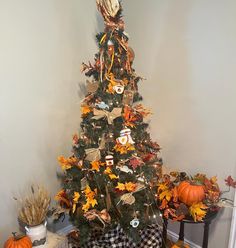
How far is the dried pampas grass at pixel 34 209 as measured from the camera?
1887 mm

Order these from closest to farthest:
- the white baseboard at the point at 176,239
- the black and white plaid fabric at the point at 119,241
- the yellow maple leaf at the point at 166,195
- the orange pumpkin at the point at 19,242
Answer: the orange pumpkin at the point at 19,242
the black and white plaid fabric at the point at 119,241
the yellow maple leaf at the point at 166,195
the white baseboard at the point at 176,239

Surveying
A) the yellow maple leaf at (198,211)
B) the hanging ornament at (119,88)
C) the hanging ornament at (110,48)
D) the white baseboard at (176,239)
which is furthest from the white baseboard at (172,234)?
the hanging ornament at (110,48)

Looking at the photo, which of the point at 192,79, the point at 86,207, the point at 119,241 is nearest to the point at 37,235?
the point at 86,207

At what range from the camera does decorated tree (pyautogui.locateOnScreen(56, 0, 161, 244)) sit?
5.97ft

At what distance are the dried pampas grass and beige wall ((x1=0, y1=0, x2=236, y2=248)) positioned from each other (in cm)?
11

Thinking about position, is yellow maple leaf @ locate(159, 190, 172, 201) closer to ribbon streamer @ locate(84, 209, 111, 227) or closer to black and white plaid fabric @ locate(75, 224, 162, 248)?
black and white plaid fabric @ locate(75, 224, 162, 248)

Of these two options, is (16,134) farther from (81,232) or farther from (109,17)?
(109,17)

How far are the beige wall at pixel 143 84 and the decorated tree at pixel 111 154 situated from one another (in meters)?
0.39

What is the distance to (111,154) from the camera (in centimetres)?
185

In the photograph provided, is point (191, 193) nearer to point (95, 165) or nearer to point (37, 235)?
point (95, 165)

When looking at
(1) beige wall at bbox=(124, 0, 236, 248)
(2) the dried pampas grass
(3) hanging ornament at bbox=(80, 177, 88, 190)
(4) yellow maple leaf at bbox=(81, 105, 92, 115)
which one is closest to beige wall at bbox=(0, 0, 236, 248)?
(1) beige wall at bbox=(124, 0, 236, 248)

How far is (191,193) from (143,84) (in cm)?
106

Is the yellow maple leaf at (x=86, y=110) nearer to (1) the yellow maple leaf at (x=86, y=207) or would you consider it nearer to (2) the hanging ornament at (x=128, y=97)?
(2) the hanging ornament at (x=128, y=97)

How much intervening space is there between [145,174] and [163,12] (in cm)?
129
